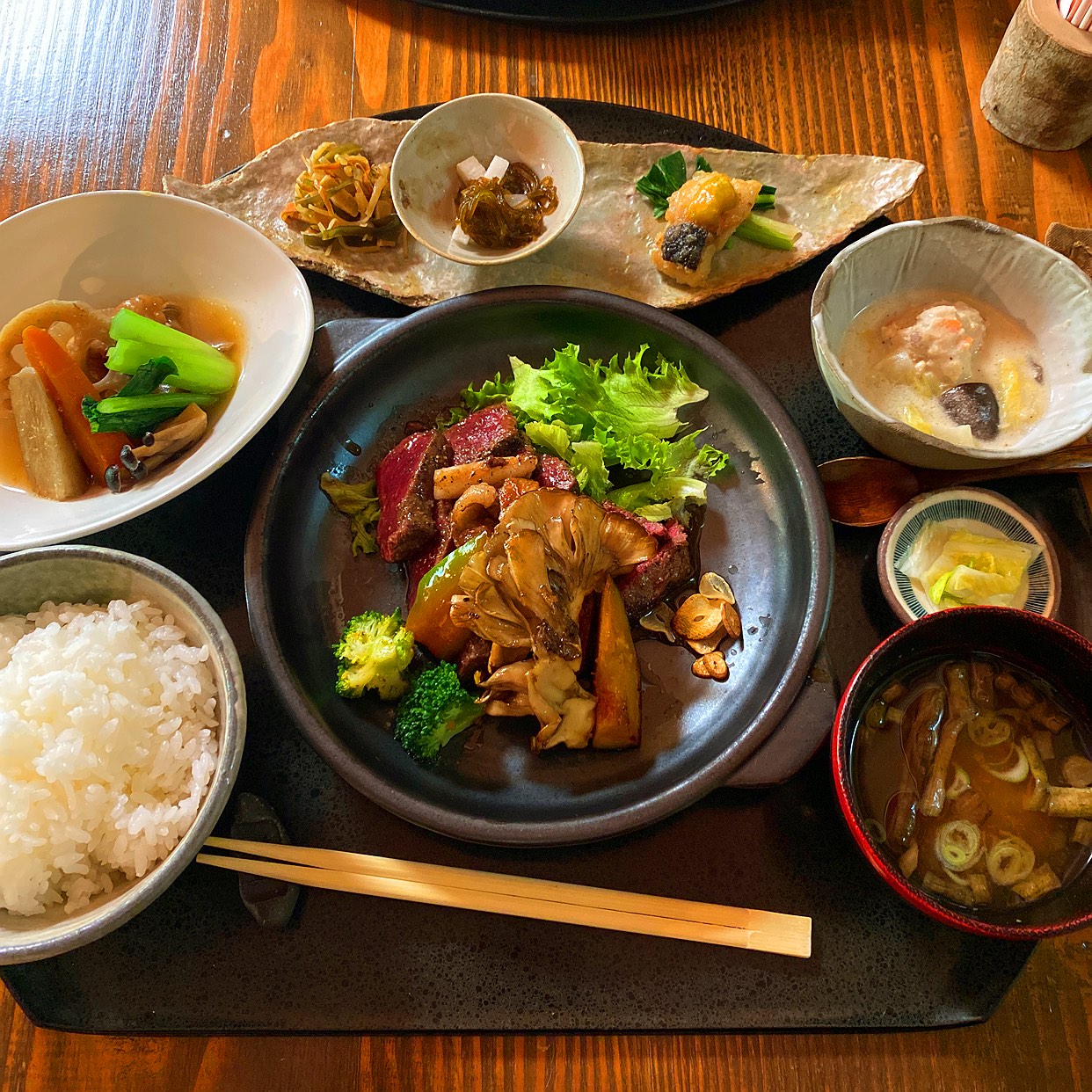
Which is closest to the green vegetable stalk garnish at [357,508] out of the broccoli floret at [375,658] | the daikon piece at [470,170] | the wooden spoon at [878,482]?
the broccoli floret at [375,658]

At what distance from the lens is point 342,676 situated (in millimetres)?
A: 2338

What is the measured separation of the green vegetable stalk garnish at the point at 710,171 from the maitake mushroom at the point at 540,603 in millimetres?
1362

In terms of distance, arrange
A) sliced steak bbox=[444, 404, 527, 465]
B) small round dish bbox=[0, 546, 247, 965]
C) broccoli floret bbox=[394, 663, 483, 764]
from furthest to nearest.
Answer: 1. sliced steak bbox=[444, 404, 527, 465]
2. broccoli floret bbox=[394, 663, 483, 764]
3. small round dish bbox=[0, 546, 247, 965]

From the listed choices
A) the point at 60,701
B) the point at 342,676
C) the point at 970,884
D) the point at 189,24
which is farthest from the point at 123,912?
the point at 189,24

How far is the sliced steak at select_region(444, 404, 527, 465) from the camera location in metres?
A: 2.56

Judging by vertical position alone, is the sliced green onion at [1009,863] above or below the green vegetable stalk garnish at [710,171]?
below

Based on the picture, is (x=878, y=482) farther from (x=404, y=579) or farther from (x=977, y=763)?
(x=404, y=579)

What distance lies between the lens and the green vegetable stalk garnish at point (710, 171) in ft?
9.66

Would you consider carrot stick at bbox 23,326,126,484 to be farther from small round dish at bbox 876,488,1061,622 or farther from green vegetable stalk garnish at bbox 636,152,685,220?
small round dish at bbox 876,488,1061,622

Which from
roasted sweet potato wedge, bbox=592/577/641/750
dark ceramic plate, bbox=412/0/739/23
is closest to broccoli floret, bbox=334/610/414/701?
roasted sweet potato wedge, bbox=592/577/641/750

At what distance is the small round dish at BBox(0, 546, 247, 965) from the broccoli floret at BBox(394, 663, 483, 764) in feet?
1.46

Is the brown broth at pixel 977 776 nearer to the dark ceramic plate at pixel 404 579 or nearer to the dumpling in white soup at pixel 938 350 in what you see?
the dark ceramic plate at pixel 404 579

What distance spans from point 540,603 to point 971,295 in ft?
6.19

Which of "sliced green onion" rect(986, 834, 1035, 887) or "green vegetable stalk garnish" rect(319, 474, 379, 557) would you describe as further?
"green vegetable stalk garnish" rect(319, 474, 379, 557)
